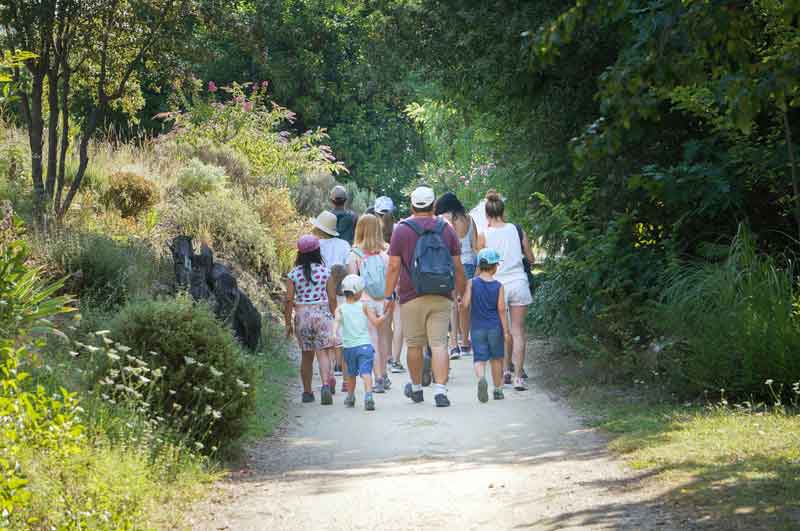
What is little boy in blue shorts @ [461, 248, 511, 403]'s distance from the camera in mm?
11664

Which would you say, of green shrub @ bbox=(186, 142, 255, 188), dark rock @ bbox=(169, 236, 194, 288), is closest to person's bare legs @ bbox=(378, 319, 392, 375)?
dark rock @ bbox=(169, 236, 194, 288)

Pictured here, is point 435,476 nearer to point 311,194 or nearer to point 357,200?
point 311,194

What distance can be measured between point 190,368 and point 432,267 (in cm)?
328

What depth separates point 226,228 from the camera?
59.5ft

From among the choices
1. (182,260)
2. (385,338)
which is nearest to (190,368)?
(385,338)

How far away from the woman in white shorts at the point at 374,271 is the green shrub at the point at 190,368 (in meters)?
3.73

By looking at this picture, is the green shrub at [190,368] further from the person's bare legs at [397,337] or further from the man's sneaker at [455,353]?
the man's sneaker at [455,353]

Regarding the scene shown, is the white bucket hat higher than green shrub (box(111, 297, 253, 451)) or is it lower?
higher

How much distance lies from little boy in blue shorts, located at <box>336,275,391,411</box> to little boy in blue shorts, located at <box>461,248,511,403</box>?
1.07 m

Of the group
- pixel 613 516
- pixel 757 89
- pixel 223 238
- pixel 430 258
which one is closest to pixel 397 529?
pixel 613 516

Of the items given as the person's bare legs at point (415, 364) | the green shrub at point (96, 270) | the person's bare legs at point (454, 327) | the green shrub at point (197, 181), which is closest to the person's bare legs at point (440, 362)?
the person's bare legs at point (415, 364)

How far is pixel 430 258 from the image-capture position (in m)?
11.3

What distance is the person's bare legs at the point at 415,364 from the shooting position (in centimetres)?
1150

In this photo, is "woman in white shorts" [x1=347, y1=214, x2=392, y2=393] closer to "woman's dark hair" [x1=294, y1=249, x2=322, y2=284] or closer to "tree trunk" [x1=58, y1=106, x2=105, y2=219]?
"woman's dark hair" [x1=294, y1=249, x2=322, y2=284]
